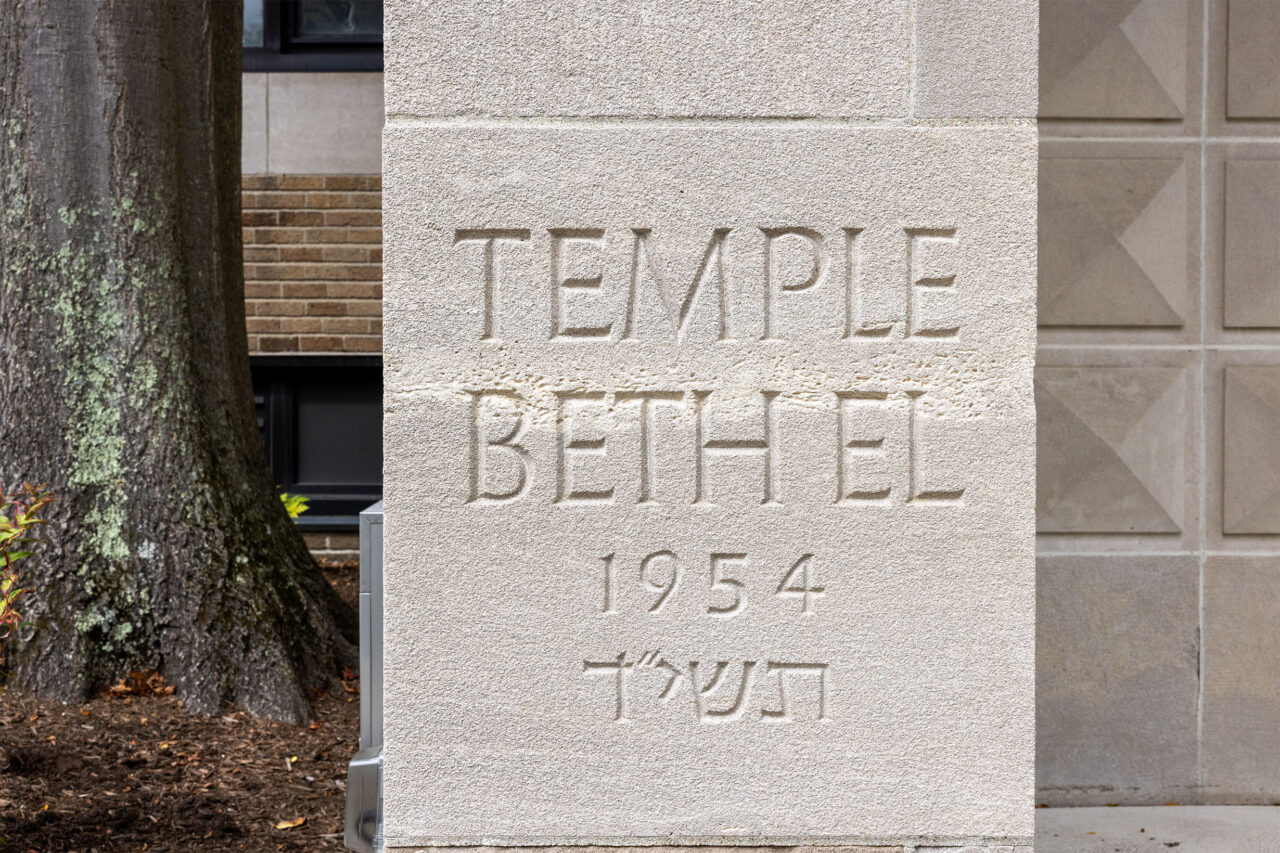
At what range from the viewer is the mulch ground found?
3.44 m

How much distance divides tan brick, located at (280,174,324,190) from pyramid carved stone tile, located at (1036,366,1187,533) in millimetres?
4832

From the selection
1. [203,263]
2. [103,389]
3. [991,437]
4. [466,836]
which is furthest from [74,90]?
[991,437]

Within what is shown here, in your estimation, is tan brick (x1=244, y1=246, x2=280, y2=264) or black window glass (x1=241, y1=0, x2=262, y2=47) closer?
tan brick (x1=244, y1=246, x2=280, y2=264)

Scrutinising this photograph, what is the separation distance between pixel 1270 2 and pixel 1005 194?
74.9 inches

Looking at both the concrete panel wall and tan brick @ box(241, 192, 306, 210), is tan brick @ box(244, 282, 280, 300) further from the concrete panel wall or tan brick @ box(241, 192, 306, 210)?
the concrete panel wall

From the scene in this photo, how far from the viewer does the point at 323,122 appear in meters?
7.12

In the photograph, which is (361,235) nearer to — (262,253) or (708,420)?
(262,253)

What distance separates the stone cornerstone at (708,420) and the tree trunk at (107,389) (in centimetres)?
181

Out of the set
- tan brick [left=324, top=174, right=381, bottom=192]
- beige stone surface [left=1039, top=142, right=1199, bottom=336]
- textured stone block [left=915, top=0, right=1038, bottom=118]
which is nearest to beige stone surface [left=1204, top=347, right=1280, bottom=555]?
beige stone surface [left=1039, top=142, right=1199, bottom=336]

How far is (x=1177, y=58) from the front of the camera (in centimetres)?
372

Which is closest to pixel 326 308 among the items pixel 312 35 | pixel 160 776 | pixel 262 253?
pixel 262 253

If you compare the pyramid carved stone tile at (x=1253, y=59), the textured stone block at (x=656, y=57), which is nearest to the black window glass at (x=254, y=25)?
the textured stone block at (x=656, y=57)

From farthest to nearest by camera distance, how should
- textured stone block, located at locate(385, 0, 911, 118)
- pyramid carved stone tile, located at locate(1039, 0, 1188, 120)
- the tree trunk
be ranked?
the tree trunk → pyramid carved stone tile, located at locate(1039, 0, 1188, 120) → textured stone block, located at locate(385, 0, 911, 118)

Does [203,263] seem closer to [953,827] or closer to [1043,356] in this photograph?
[1043,356]
